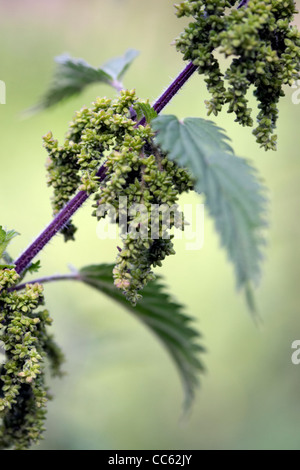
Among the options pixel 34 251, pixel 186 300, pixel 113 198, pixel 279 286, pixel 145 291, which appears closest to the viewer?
pixel 113 198

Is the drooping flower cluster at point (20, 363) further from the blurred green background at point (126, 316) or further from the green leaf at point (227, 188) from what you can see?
the blurred green background at point (126, 316)

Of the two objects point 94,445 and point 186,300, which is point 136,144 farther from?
point 186,300

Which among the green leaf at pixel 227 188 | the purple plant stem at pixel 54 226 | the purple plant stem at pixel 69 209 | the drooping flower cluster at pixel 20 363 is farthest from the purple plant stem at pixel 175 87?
the drooping flower cluster at pixel 20 363

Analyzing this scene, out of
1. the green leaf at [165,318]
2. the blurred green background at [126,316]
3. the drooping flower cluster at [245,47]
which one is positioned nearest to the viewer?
the drooping flower cluster at [245,47]

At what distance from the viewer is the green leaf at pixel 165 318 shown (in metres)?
2.33

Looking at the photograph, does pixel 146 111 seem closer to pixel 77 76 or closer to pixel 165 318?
pixel 77 76

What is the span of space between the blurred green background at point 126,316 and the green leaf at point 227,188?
1.91 m

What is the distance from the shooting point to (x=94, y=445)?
297cm

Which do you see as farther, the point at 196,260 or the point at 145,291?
the point at 196,260

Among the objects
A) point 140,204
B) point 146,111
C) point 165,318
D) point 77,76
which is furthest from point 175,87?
point 165,318
